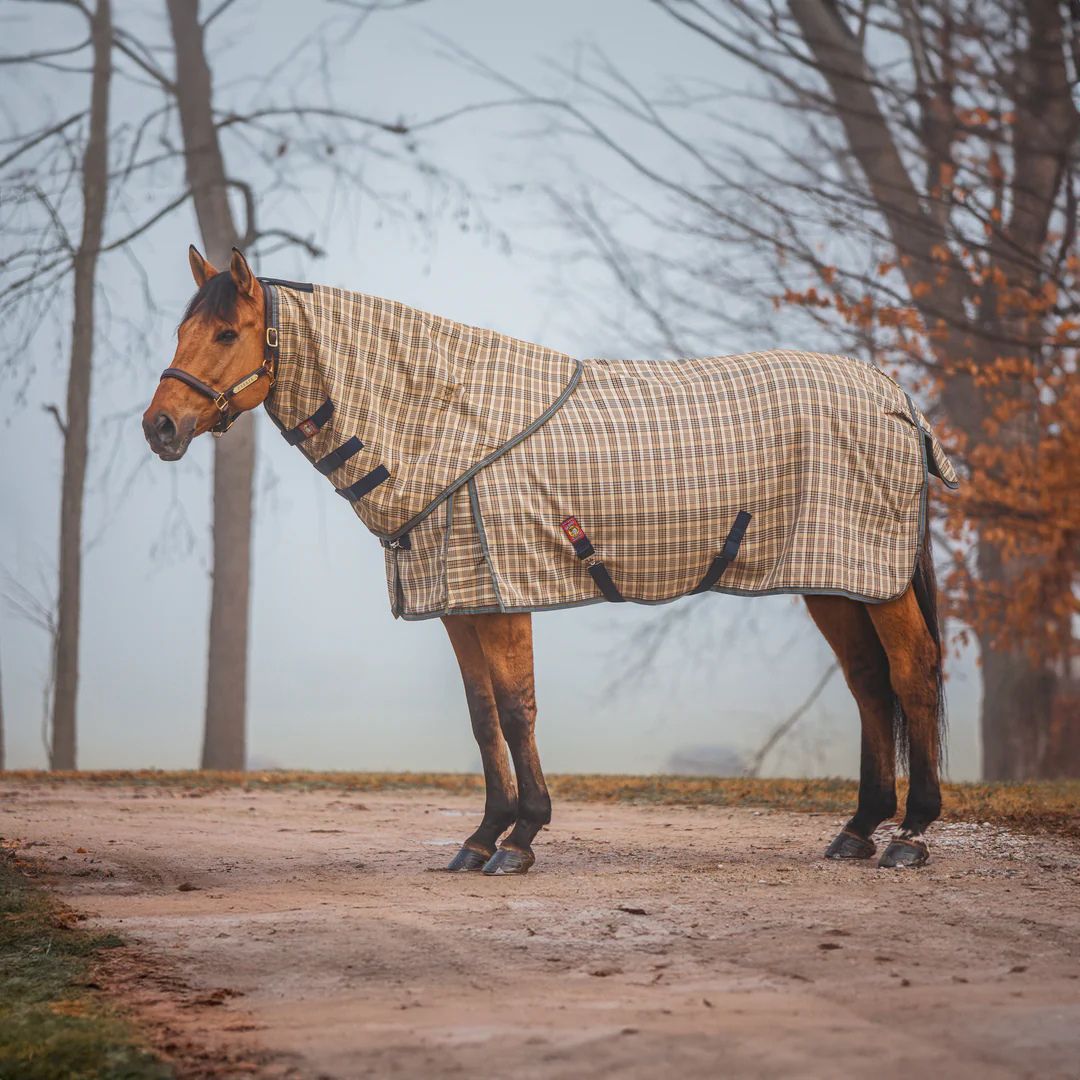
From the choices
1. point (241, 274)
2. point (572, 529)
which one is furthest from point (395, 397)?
point (572, 529)

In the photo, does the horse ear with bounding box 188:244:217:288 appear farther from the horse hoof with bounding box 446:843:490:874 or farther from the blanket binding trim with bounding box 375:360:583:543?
the horse hoof with bounding box 446:843:490:874

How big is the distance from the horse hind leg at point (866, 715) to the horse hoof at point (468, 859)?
123 cm

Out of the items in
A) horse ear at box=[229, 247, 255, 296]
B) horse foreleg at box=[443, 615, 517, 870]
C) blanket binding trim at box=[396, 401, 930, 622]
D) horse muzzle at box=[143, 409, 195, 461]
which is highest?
horse ear at box=[229, 247, 255, 296]

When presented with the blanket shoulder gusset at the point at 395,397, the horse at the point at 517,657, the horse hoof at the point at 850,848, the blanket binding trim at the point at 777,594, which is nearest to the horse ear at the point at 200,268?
the horse at the point at 517,657

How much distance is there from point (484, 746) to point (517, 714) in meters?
0.27

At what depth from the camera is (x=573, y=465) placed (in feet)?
14.1

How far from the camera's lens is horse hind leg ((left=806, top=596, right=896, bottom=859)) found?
460cm

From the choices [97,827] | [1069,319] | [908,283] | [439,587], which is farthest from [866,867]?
[908,283]

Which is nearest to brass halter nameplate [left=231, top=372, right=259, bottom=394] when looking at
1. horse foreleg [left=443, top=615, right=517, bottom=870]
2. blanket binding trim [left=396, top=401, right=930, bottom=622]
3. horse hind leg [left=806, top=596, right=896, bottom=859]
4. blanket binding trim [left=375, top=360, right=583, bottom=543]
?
blanket binding trim [left=375, top=360, right=583, bottom=543]

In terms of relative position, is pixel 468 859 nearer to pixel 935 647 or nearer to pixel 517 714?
pixel 517 714

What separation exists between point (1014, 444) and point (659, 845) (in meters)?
6.83

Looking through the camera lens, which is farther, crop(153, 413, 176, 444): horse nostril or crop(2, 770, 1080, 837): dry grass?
crop(2, 770, 1080, 837): dry grass

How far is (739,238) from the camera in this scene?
1084 centimetres

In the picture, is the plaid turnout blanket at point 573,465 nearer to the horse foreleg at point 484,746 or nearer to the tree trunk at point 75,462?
the horse foreleg at point 484,746
